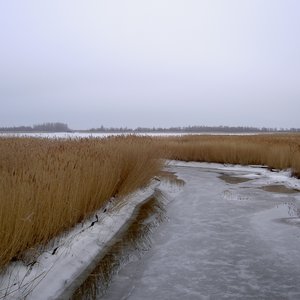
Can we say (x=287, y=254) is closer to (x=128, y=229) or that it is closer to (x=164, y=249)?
(x=164, y=249)

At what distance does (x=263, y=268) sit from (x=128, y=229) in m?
2.75

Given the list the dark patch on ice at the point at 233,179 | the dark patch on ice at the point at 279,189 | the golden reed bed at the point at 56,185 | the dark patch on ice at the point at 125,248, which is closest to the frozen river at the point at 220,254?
the dark patch on ice at the point at 125,248

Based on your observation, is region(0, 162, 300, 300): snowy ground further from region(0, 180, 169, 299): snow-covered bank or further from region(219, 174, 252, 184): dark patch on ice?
region(219, 174, 252, 184): dark patch on ice

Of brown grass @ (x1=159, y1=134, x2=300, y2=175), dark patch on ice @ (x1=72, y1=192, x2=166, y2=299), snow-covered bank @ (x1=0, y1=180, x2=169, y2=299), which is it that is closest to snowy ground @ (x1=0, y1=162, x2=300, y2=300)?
snow-covered bank @ (x1=0, y1=180, x2=169, y2=299)

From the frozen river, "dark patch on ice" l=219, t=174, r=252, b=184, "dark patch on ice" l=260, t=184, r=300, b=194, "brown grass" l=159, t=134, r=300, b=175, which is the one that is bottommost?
"dark patch on ice" l=219, t=174, r=252, b=184

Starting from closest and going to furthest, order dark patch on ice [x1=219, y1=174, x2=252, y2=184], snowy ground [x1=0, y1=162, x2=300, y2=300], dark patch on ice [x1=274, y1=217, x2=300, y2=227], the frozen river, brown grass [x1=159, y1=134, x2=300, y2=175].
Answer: snowy ground [x1=0, y1=162, x2=300, y2=300], the frozen river, dark patch on ice [x1=274, y1=217, x2=300, y2=227], dark patch on ice [x1=219, y1=174, x2=252, y2=184], brown grass [x1=159, y1=134, x2=300, y2=175]

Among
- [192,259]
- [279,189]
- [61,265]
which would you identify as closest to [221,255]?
[192,259]

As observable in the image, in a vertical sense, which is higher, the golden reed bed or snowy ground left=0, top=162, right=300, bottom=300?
the golden reed bed

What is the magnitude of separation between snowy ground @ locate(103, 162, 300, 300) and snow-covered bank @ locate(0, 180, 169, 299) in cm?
52

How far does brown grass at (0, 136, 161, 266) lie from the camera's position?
401 cm

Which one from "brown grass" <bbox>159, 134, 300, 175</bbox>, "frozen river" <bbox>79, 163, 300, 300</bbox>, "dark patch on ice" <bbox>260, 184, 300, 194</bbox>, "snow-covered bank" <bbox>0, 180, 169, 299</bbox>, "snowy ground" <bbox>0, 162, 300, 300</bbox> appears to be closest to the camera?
"snow-covered bank" <bbox>0, 180, 169, 299</bbox>

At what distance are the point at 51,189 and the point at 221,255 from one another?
257cm

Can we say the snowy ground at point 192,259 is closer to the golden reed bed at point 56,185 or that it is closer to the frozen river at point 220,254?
the frozen river at point 220,254

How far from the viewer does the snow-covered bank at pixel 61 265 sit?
13.0 feet
